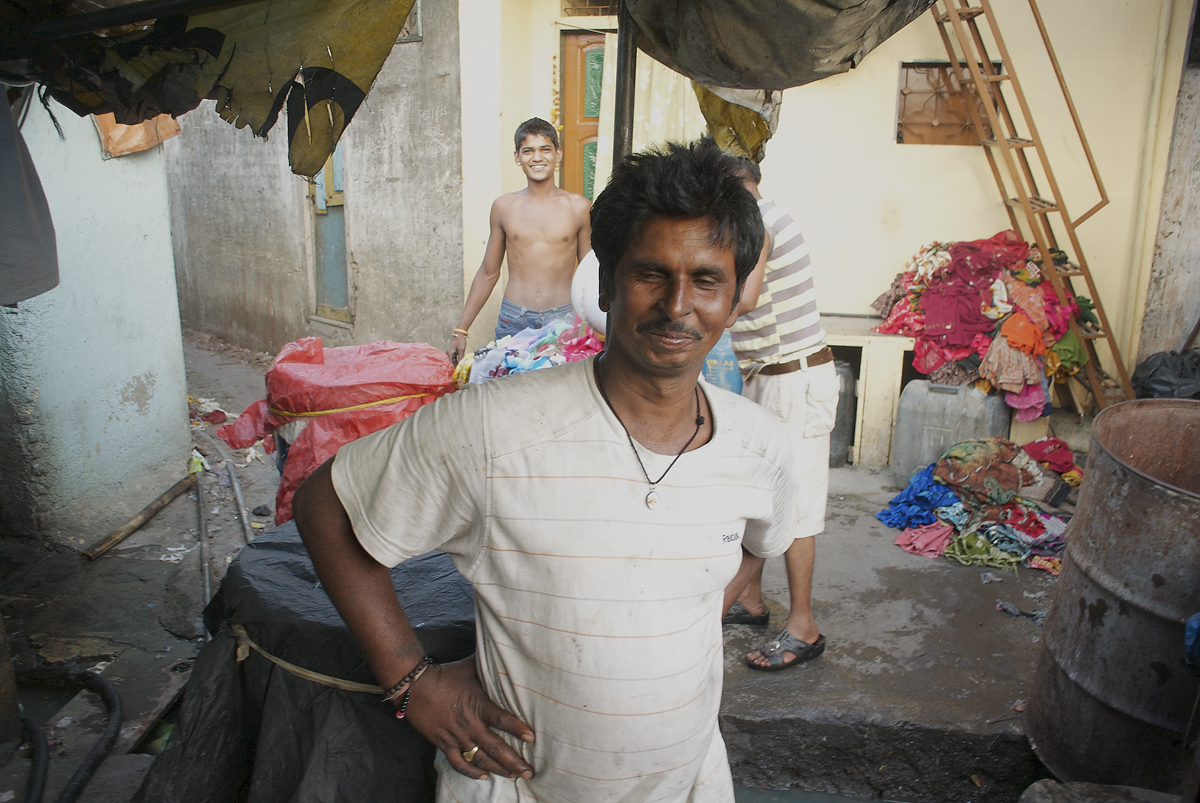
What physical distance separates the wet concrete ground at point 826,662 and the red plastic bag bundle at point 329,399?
1.23 m

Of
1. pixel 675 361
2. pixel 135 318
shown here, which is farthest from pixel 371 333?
pixel 675 361

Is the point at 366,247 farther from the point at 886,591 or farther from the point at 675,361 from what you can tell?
the point at 675,361

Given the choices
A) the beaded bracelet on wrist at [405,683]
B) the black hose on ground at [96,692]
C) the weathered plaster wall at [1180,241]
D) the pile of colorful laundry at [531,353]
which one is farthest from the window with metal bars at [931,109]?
the black hose on ground at [96,692]

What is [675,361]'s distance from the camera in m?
1.42

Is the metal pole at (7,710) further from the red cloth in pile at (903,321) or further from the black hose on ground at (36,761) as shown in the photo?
the red cloth in pile at (903,321)

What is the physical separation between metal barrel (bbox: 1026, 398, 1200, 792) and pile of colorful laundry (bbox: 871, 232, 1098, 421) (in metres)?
2.70

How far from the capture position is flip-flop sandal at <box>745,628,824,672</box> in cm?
333

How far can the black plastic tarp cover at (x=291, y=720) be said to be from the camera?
5.34 feet

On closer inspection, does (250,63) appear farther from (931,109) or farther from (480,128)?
(931,109)

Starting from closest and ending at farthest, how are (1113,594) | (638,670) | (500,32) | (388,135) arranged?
1. (638,670)
2. (1113,594)
3. (500,32)
4. (388,135)

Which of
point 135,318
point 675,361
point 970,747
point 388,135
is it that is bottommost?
point 970,747

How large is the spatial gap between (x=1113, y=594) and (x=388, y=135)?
6.45m

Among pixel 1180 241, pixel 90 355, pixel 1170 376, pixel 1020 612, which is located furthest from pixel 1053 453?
pixel 90 355

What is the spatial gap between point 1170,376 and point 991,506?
1.67 meters
